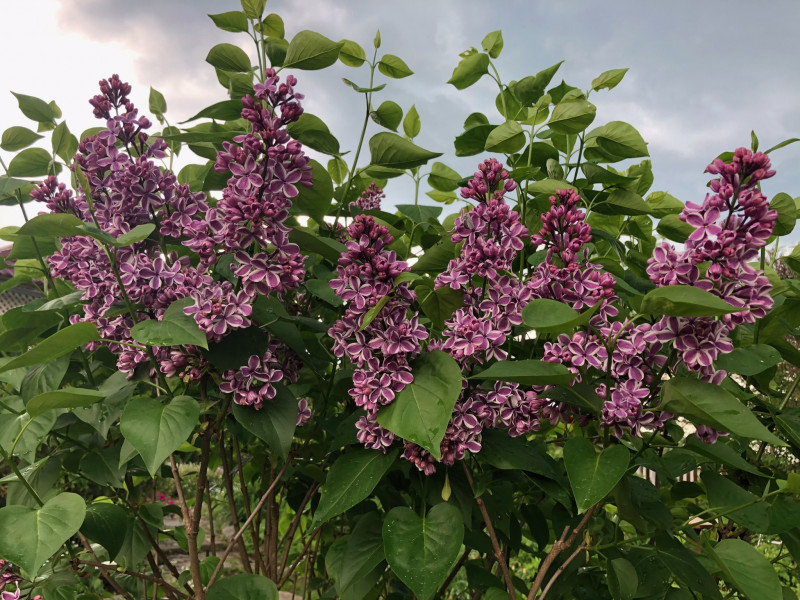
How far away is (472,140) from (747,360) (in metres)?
0.81

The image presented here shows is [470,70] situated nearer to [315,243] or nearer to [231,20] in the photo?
[231,20]

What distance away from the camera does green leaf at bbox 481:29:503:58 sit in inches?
63.0

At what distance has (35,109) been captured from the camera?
1451mm

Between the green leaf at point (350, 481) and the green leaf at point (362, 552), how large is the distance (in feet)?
0.54

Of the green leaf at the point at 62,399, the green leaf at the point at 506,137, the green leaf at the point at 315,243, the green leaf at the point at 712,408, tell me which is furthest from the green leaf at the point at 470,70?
the green leaf at the point at 62,399

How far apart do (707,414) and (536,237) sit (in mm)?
381

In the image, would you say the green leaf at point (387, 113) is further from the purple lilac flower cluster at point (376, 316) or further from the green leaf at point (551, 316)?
the green leaf at point (551, 316)

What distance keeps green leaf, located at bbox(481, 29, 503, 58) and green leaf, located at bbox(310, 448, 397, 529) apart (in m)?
1.13

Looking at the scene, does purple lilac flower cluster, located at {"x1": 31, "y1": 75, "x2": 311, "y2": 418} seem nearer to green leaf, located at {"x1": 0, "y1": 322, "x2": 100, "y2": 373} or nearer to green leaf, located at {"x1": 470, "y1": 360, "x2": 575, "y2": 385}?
green leaf, located at {"x1": 0, "y1": 322, "x2": 100, "y2": 373}

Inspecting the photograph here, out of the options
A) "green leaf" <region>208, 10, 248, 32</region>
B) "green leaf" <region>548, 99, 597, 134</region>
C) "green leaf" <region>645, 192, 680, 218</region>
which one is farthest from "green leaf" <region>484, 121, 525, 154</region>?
"green leaf" <region>208, 10, 248, 32</region>

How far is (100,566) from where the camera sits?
122 cm

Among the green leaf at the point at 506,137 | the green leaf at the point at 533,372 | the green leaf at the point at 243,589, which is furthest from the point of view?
the green leaf at the point at 506,137

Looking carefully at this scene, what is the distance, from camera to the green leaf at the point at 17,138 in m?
1.47

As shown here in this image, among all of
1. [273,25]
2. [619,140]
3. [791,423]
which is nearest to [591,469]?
[791,423]
